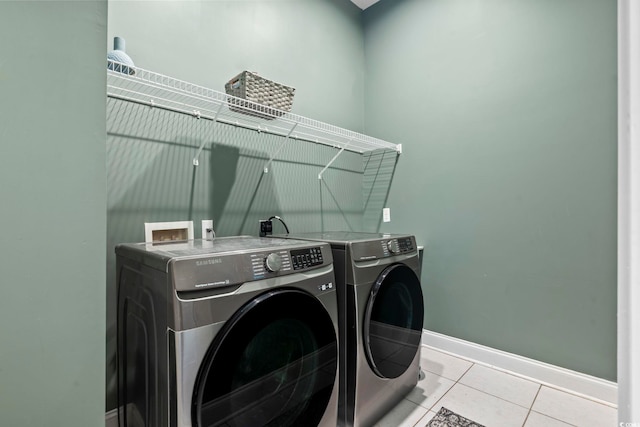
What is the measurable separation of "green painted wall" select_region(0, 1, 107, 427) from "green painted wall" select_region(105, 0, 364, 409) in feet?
2.83

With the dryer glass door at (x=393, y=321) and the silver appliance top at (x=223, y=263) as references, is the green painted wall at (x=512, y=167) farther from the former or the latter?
the silver appliance top at (x=223, y=263)

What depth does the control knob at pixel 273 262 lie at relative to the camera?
3.06 ft

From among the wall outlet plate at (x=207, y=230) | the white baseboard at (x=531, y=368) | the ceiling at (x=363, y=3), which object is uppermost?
the ceiling at (x=363, y=3)

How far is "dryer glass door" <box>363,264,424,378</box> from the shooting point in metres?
1.29

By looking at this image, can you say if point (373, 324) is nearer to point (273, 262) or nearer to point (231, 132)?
point (273, 262)

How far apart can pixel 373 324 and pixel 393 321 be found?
191 mm

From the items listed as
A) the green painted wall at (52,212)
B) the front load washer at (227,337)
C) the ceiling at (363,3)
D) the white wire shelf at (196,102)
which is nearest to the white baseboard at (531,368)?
the front load washer at (227,337)

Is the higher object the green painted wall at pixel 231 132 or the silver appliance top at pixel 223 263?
the green painted wall at pixel 231 132

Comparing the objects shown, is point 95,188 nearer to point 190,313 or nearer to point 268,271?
point 190,313

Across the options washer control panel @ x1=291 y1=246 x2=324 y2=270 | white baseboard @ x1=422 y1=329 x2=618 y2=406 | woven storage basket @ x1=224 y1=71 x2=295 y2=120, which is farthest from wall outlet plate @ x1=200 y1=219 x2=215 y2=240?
white baseboard @ x1=422 y1=329 x2=618 y2=406

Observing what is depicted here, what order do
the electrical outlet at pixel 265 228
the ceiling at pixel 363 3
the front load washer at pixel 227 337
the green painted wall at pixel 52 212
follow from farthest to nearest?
the ceiling at pixel 363 3, the electrical outlet at pixel 265 228, the front load washer at pixel 227 337, the green painted wall at pixel 52 212

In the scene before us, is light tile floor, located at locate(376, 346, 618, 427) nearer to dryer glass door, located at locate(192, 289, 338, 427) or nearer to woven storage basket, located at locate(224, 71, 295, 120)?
dryer glass door, located at locate(192, 289, 338, 427)

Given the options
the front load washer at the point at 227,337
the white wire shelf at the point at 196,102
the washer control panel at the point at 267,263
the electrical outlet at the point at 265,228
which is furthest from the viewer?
the electrical outlet at the point at 265,228

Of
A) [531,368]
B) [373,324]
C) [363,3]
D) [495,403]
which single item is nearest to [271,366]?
[373,324]
